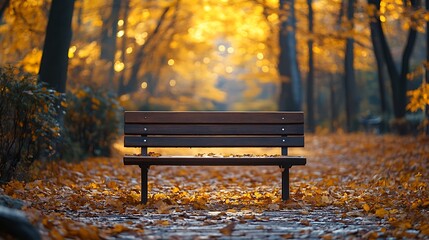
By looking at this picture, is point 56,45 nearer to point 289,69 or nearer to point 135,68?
point 289,69

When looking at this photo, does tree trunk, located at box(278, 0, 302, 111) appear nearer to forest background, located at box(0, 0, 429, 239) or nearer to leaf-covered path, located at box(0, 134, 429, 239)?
forest background, located at box(0, 0, 429, 239)

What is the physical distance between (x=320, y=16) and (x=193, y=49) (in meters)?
6.90

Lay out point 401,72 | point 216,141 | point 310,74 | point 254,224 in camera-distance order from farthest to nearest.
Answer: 1. point 310,74
2. point 401,72
3. point 216,141
4. point 254,224

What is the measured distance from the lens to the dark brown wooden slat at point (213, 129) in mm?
8547

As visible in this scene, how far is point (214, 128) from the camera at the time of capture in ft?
28.3

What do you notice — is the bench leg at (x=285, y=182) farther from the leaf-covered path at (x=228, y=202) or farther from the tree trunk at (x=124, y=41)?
the tree trunk at (x=124, y=41)

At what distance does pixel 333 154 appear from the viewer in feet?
60.4

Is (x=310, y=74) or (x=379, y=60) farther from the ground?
(x=379, y=60)

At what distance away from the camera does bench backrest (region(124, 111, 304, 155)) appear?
8.55 metres

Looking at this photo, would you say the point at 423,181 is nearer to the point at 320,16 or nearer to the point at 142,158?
the point at 142,158

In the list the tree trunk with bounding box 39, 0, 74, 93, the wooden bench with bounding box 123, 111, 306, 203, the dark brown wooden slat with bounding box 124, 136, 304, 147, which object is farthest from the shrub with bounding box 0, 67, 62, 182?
the tree trunk with bounding box 39, 0, 74, 93

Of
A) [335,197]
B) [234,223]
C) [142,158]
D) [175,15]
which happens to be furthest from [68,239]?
[175,15]

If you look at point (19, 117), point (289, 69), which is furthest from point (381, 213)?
point (289, 69)

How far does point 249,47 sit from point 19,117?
26.7m
